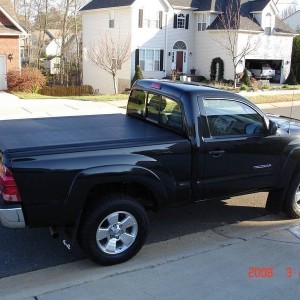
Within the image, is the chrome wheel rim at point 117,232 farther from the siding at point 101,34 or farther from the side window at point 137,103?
the siding at point 101,34

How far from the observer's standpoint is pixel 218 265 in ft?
14.1

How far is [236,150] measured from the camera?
4.90 meters

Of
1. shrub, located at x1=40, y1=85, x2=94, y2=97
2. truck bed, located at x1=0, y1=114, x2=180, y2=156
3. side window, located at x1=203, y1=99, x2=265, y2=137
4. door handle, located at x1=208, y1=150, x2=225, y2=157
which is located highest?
side window, located at x1=203, y1=99, x2=265, y2=137

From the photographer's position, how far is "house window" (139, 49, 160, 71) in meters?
33.9

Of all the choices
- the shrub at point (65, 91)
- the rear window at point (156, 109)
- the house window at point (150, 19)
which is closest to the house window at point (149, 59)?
the house window at point (150, 19)

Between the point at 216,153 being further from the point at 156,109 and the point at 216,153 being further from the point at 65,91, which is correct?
the point at 65,91

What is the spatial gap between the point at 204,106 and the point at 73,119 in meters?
1.82

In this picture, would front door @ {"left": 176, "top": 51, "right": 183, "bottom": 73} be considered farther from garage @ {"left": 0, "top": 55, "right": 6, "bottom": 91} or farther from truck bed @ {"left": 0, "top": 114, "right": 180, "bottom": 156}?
truck bed @ {"left": 0, "top": 114, "right": 180, "bottom": 156}

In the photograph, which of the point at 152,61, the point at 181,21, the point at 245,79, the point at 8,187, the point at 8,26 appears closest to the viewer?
the point at 8,187

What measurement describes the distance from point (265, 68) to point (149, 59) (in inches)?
387

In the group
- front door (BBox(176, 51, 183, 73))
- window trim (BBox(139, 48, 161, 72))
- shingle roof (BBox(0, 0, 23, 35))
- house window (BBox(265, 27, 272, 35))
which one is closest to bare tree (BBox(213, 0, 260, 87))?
house window (BBox(265, 27, 272, 35))

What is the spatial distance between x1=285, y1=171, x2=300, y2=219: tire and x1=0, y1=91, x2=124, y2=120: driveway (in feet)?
35.8

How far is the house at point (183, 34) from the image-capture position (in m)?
33.4

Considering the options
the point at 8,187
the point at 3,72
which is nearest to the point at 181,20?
→ the point at 3,72
